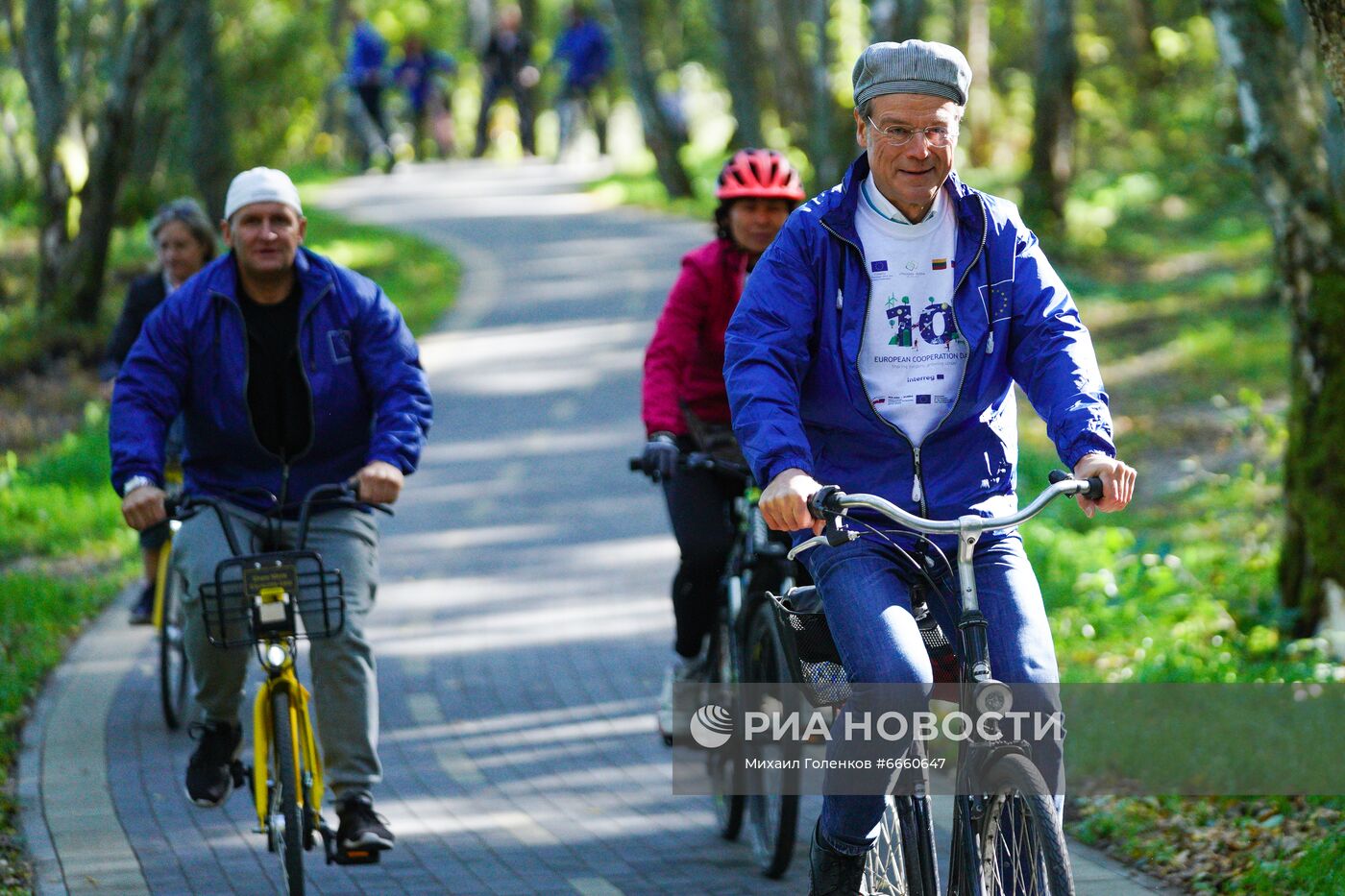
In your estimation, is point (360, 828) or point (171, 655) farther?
point (171, 655)

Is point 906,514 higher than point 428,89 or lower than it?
lower

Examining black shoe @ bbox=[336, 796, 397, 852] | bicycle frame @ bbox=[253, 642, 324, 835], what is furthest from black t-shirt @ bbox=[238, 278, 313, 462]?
black shoe @ bbox=[336, 796, 397, 852]

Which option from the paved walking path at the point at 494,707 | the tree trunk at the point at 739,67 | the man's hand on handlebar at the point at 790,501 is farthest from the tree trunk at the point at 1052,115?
the man's hand on handlebar at the point at 790,501

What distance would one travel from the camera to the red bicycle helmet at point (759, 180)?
6.46m

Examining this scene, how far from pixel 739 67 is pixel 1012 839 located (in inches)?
779

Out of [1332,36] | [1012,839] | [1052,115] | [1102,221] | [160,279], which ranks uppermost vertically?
[1052,115]

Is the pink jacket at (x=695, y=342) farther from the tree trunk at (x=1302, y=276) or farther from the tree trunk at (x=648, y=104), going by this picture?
the tree trunk at (x=648, y=104)

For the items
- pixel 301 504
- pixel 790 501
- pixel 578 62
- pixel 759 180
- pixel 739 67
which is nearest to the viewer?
pixel 790 501

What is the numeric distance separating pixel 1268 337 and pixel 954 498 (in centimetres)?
1303

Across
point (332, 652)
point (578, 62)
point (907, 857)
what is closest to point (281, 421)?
point (332, 652)

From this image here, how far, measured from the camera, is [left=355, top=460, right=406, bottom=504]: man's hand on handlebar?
17.9 feet

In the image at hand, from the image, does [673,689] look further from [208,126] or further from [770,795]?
[208,126]

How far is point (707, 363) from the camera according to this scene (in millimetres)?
6676

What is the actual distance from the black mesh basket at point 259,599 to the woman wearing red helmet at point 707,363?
1.55 m
